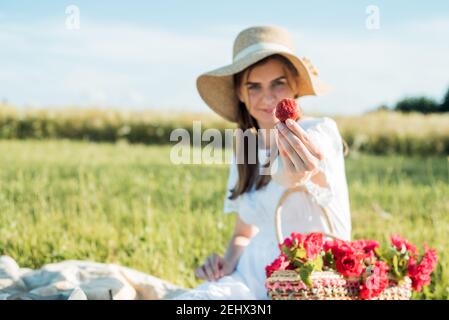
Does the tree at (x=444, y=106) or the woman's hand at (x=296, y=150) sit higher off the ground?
the tree at (x=444, y=106)

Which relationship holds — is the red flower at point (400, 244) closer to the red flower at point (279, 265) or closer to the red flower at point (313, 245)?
the red flower at point (313, 245)

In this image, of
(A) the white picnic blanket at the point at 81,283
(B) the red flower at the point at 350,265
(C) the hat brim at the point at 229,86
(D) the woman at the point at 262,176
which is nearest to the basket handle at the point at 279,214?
(D) the woman at the point at 262,176

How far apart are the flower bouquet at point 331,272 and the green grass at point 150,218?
1.04 meters

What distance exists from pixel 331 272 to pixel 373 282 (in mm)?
138

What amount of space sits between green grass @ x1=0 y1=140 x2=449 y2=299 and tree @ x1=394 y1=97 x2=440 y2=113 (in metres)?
7.76

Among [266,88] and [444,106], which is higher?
[444,106]

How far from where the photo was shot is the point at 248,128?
10.4 feet

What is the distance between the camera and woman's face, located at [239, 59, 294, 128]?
9.55ft

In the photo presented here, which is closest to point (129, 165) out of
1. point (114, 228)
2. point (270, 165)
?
point (114, 228)

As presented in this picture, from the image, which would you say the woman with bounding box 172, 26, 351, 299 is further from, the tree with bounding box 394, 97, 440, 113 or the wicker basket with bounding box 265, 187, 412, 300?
the tree with bounding box 394, 97, 440, 113

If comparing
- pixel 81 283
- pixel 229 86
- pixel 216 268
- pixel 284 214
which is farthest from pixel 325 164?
pixel 81 283

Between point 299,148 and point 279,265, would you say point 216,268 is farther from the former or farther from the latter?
point 299,148

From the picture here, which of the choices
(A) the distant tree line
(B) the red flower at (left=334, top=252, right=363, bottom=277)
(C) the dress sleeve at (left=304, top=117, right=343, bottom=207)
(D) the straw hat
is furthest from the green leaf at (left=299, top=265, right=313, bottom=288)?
(A) the distant tree line

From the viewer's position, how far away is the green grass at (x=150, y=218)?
386 centimetres
